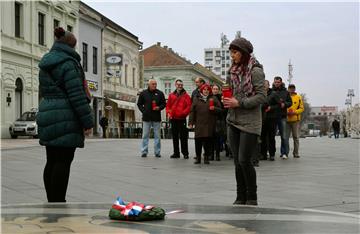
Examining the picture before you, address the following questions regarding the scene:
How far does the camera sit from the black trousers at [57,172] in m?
5.61

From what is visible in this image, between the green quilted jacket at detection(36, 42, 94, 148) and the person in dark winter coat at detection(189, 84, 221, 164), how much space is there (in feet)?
21.3

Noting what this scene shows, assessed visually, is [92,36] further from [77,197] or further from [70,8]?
[77,197]

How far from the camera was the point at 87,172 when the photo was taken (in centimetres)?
1012

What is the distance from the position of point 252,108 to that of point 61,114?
77.0 inches

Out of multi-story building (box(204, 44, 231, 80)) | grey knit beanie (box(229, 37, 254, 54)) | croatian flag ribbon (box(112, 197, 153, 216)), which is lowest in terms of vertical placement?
croatian flag ribbon (box(112, 197, 153, 216))

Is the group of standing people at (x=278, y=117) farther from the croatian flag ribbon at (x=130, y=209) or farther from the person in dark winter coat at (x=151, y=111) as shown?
the croatian flag ribbon at (x=130, y=209)

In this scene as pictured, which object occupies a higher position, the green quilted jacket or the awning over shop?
the awning over shop

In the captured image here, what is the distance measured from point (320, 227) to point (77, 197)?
384cm

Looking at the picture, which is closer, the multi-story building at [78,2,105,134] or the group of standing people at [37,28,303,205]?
A: the group of standing people at [37,28,303,205]

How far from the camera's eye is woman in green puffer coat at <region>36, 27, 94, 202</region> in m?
5.55

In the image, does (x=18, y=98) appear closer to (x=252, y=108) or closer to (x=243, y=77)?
(x=243, y=77)

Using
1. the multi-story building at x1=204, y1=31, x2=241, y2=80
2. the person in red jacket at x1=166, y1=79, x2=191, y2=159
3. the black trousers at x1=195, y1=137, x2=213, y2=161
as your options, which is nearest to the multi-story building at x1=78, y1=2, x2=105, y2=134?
the person in red jacket at x1=166, y1=79, x2=191, y2=159

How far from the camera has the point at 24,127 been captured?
101 ft

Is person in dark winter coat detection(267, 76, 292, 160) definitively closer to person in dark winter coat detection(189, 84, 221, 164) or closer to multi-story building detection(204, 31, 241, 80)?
person in dark winter coat detection(189, 84, 221, 164)
